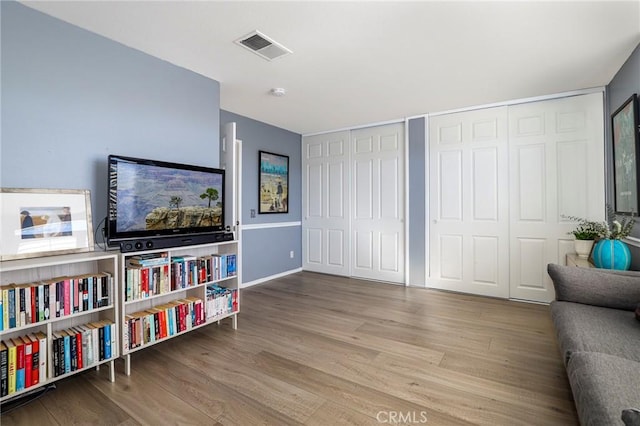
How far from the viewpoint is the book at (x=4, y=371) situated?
1.59 meters

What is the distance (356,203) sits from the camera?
4.83m

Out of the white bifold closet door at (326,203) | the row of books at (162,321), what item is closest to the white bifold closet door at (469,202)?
the white bifold closet door at (326,203)

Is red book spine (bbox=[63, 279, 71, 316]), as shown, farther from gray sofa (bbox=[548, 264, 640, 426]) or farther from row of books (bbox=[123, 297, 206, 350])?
gray sofa (bbox=[548, 264, 640, 426])

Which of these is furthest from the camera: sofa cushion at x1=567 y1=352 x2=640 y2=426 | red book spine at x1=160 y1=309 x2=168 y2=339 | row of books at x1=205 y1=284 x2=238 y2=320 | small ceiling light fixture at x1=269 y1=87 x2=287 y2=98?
small ceiling light fixture at x1=269 y1=87 x2=287 y2=98

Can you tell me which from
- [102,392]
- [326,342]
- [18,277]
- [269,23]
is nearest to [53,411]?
[102,392]

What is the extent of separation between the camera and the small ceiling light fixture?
3.24m

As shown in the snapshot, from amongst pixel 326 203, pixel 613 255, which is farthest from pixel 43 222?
pixel 613 255

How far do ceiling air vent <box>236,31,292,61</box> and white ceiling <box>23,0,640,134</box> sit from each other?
6cm

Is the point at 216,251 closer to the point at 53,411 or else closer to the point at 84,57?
the point at 53,411

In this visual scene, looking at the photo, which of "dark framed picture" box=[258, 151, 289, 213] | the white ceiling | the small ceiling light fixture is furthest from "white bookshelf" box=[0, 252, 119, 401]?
"dark framed picture" box=[258, 151, 289, 213]

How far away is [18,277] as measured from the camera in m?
1.81

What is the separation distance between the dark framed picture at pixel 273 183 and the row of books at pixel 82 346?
2.67 metres

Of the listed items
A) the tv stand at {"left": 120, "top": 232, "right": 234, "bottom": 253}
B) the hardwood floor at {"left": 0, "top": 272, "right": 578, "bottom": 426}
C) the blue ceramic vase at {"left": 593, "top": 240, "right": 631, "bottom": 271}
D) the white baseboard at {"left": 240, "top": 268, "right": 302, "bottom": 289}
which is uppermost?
the tv stand at {"left": 120, "top": 232, "right": 234, "bottom": 253}

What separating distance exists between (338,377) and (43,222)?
2.09 metres
